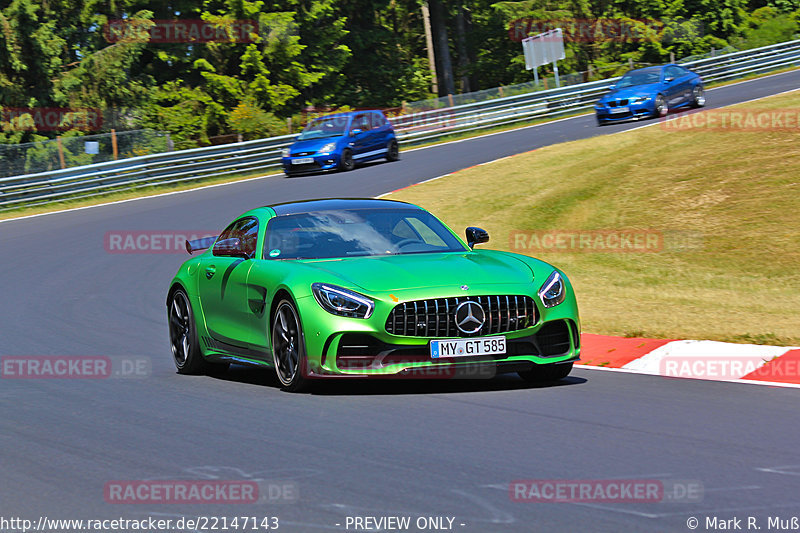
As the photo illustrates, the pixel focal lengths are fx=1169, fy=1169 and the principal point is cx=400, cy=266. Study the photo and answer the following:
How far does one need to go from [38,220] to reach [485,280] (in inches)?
781

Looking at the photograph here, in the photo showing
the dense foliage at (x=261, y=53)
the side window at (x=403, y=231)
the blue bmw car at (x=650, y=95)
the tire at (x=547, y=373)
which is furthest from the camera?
the dense foliage at (x=261, y=53)

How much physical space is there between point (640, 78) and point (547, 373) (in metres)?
26.3

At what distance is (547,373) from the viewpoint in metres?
8.70

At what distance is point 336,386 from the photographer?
28.7ft

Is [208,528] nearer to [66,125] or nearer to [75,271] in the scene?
[75,271]

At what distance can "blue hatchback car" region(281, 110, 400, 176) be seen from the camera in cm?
3159

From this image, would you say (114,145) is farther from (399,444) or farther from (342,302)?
(399,444)

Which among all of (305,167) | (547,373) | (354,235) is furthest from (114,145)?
(547,373)

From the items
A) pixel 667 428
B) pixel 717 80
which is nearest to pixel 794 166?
pixel 667 428

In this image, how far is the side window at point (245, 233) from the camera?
9.51m

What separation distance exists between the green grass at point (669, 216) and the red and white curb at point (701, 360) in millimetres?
450

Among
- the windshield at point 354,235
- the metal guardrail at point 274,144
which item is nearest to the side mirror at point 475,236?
the windshield at point 354,235

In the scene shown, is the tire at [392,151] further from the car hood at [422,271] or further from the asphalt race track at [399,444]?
the car hood at [422,271]

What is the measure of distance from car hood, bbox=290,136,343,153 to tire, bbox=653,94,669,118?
8786 mm
